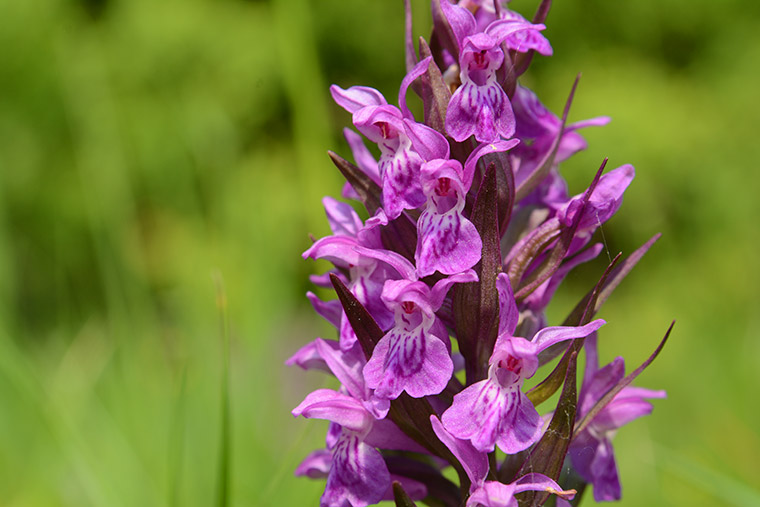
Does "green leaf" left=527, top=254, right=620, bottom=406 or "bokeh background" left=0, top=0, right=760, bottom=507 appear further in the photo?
"bokeh background" left=0, top=0, right=760, bottom=507

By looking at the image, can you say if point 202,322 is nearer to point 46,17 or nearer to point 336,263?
point 336,263

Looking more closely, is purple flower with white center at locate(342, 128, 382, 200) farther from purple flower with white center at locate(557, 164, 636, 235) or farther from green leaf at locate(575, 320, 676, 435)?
green leaf at locate(575, 320, 676, 435)

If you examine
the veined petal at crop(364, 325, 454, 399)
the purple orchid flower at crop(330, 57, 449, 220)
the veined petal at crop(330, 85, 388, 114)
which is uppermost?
the veined petal at crop(330, 85, 388, 114)

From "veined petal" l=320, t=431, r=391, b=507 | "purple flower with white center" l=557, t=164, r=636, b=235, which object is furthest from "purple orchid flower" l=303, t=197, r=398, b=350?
"purple flower with white center" l=557, t=164, r=636, b=235

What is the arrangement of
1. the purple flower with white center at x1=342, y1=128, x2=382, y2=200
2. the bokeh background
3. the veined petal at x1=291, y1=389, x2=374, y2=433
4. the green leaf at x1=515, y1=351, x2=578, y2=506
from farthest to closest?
the bokeh background < the purple flower with white center at x1=342, y1=128, x2=382, y2=200 < the veined petal at x1=291, y1=389, x2=374, y2=433 < the green leaf at x1=515, y1=351, x2=578, y2=506

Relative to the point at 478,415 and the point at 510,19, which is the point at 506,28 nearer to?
the point at 510,19

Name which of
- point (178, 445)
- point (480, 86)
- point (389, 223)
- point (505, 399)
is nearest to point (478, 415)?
point (505, 399)

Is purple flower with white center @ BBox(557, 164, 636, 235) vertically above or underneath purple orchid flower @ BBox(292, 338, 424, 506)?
above

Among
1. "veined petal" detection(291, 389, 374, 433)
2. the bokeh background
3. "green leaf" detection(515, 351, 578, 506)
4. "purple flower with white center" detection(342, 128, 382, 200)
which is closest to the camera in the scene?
"green leaf" detection(515, 351, 578, 506)

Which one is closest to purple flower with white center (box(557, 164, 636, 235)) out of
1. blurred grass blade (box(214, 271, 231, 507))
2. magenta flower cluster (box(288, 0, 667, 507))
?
magenta flower cluster (box(288, 0, 667, 507))
